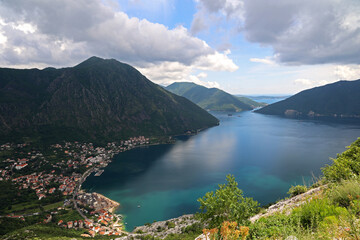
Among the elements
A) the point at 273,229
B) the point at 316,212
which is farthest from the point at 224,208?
the point at 316,212

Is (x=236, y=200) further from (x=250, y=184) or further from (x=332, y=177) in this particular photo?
(x=250, y=184)

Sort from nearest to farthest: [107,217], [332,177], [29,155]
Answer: [332,177] → [107,217] → [29,155]

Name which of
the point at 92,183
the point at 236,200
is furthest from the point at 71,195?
the point at 236,200

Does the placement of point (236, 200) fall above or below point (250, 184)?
above

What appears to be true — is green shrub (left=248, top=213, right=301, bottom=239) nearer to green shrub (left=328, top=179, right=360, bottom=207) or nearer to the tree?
the tree

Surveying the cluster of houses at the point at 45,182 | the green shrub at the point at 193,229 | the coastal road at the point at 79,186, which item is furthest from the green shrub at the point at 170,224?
the cluster of houses at the point at 45,182

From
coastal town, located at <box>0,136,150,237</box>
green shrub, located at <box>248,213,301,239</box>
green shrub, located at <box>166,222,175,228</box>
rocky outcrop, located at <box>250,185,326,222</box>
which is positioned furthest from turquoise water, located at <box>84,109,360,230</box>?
green shrub, located at <box>248,213,301,239</box>

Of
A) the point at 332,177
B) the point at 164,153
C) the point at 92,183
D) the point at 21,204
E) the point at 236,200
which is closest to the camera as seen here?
the point at 236,200

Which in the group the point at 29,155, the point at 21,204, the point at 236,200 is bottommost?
the point at 21,204
